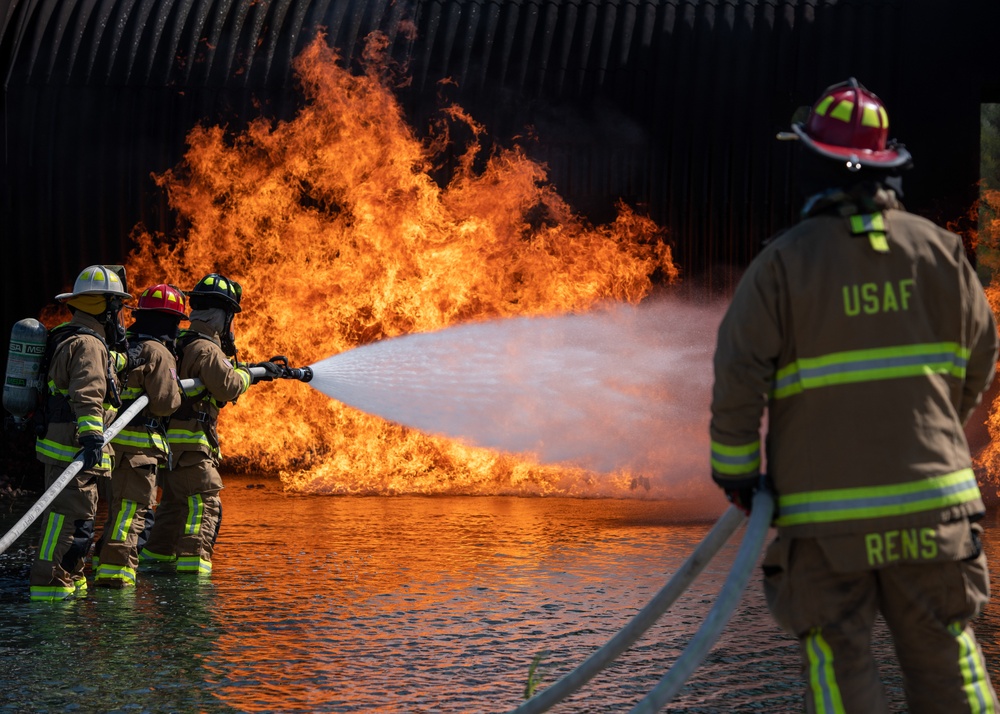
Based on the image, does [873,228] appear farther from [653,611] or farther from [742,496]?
[653,611]

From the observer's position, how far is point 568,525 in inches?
332

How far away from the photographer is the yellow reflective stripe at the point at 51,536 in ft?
20.4

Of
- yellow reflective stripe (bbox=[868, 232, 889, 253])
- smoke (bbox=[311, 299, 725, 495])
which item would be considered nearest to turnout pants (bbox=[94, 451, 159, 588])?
smoke (bbox=[311, 299, 725, 495])

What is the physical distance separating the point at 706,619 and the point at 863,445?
0.61m

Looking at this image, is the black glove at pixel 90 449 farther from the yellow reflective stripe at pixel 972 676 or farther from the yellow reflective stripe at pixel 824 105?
the yellow reflective stripe at pixel 972 676

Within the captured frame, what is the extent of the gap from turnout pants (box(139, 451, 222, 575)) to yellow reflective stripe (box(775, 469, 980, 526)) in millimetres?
4451

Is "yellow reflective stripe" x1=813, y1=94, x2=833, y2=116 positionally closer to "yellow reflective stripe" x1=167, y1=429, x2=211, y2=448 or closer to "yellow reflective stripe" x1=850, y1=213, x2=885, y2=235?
"yellow reflective stripe" x1=850, y1=213, x2=885, y2=235

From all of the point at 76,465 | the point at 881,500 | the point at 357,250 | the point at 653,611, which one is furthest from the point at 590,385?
the point at 881,500

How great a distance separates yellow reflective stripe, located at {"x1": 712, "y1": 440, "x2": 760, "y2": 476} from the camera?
3.25m

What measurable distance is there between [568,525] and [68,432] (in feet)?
11.2

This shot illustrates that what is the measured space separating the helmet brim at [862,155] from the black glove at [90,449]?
4.04 meters

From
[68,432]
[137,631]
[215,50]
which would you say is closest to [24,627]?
[137,631]

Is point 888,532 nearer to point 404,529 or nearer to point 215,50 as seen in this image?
point 404,529

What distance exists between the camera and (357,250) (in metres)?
11.4
